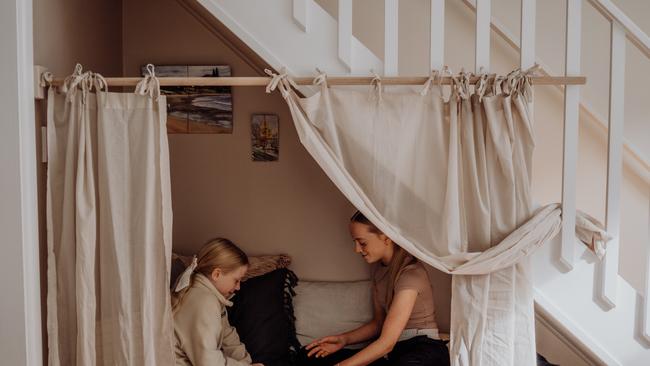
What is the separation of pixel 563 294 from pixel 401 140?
86cm

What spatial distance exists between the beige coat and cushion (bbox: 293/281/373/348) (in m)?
0.51

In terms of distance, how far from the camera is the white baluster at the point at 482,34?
79.4 inches

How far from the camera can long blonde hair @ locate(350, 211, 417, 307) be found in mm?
2451

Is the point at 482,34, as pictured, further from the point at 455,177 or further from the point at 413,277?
the point at 413,277

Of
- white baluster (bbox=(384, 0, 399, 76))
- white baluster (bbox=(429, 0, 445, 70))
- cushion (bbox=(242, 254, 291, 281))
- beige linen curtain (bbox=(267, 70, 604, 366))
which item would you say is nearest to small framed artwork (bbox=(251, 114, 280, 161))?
cushion (bbox=(242, 254, 291, 281))

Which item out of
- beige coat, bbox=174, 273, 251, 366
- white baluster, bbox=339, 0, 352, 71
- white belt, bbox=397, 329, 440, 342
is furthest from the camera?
white belt, bbox=397, 329, 440, 342

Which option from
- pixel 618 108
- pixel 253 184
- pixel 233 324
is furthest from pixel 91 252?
pixel 618 108

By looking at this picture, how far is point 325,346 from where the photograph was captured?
256 cm

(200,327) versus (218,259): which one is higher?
(218,259)

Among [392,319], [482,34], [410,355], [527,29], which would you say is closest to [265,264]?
[392,319]

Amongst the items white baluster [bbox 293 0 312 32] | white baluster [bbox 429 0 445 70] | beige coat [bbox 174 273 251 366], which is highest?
white baluster [bbox 293 0 312 32]

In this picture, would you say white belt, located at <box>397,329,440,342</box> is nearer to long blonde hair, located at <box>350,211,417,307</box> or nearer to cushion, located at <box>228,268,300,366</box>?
long blonde hair, located at <box>350,211,417,307</box>

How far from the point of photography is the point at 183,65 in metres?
2.93

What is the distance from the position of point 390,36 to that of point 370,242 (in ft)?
3.10
